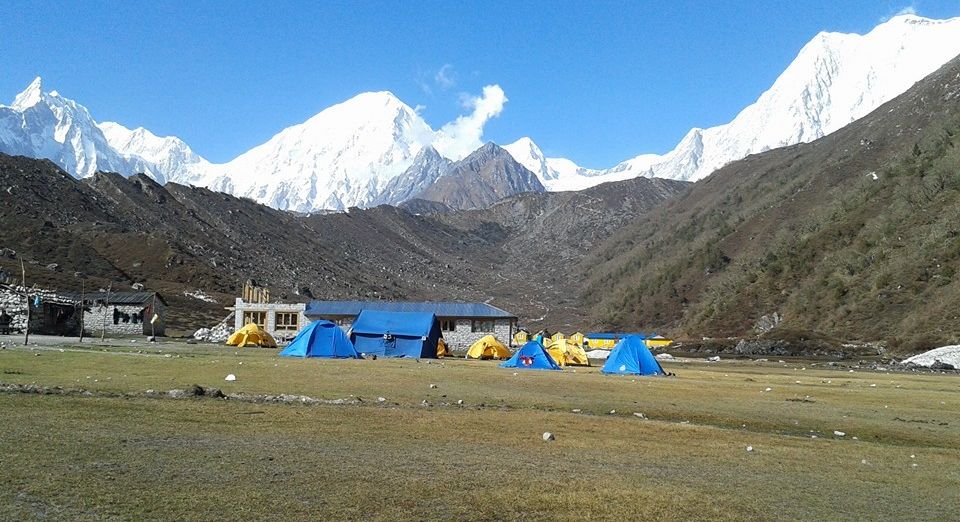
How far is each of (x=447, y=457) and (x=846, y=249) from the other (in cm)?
11097

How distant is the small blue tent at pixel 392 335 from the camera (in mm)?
56500

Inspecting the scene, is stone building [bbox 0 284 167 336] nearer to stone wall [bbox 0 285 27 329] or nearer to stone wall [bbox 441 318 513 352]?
stone wall [bbox 0 285 27 329]

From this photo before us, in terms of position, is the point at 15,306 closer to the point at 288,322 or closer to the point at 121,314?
the point at 121,314

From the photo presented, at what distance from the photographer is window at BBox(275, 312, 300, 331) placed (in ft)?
251

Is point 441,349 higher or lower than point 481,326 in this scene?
lower

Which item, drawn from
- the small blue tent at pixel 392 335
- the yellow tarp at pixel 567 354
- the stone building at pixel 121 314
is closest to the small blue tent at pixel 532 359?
the yellow tarp at pixel 567 354

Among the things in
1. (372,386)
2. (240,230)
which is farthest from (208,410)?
(240,230)

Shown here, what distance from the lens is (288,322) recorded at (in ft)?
252

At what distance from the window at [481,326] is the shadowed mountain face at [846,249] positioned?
148 ft

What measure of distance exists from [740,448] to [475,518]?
9145 mm

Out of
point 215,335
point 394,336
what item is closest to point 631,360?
point 394,336

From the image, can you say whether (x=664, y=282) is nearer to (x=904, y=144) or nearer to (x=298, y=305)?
(x=904, y=144)

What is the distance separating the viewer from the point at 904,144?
131375 millimetres

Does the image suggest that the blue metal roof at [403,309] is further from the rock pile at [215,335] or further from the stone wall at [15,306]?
the stone wall at [15,306]
